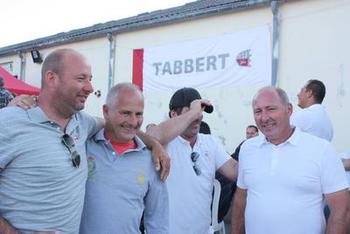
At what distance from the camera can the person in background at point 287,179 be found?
2918 millimetres

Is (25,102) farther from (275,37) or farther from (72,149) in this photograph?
(275,37)

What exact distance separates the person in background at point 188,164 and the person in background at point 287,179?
1.00 ft

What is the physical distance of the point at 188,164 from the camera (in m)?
3.22

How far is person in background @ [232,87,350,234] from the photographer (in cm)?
292

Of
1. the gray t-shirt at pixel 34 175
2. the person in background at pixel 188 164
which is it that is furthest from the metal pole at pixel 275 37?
the gray t-shirt at pixel 34 175

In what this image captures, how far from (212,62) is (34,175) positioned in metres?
7.04

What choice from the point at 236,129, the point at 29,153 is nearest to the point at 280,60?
the point at 236,129

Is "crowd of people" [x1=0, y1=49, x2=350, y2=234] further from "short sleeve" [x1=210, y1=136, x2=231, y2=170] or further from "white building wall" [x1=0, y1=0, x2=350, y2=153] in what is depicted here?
"white building wall" [x1=0, y1=0, x2=350, y2=153]

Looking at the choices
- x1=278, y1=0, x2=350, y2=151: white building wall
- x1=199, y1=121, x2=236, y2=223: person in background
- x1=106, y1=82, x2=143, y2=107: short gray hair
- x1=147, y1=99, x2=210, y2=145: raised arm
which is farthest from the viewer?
x1=278, y1=0, x2=350, y2=151: white building wall

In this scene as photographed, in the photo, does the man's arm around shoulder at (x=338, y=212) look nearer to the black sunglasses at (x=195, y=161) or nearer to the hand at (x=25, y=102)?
the black sunglasses at (x=195, y=161)

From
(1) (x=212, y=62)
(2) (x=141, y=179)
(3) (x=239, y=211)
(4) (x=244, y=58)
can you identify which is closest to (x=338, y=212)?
(3) (x=239, y=211)

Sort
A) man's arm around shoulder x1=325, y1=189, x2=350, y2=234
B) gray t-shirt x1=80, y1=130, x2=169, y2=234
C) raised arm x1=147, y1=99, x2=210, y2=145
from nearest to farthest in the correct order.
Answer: gray t-shirt x1=80, y1=130, x2=169, y2=234
man's arm around shoulder x1=325, y1=189, x2=350, y2=234
raised arm x1=147, y1=99, x2=210, y2=145

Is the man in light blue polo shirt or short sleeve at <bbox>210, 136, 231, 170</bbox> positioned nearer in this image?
the man in light blue polo shirt

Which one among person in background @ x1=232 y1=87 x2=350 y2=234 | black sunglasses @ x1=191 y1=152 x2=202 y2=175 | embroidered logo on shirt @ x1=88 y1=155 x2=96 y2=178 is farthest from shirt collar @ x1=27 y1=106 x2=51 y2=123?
person in background @ x1=232 y1=87 x2=350 y2=234
